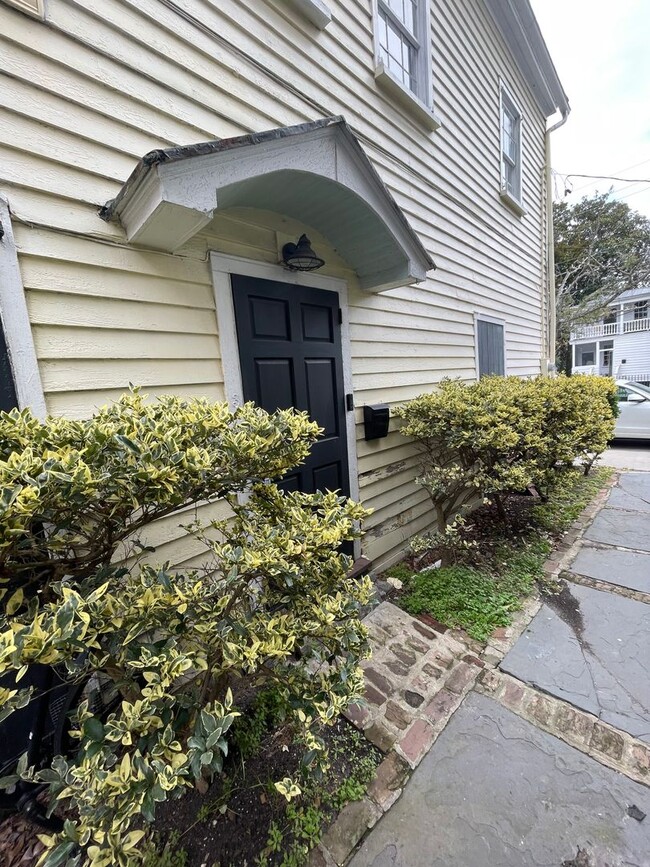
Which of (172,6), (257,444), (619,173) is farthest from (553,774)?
(619,173)

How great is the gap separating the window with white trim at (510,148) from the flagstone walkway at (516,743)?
5.93 metres

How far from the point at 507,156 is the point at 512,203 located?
75cm

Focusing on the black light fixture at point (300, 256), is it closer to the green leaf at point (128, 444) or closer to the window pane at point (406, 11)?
the green leaf at point (128, 444)

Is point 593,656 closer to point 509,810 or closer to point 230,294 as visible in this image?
point 509,810

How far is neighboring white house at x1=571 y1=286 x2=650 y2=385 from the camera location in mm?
18797

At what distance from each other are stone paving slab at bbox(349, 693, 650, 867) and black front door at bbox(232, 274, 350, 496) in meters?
1.67

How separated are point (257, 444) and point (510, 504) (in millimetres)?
4425

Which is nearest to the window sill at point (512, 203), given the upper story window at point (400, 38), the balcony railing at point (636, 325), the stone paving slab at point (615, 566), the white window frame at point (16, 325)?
the upper story window at point (400, 38)

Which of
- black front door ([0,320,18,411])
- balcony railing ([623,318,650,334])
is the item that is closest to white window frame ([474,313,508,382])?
black front door ([0,320,18,411])

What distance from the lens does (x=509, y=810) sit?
4.75ft

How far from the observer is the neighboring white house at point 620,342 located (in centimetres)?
1880

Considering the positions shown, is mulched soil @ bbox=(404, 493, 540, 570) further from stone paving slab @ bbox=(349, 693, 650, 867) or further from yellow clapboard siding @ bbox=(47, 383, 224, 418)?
yellow clapboard siding @ bbox=(47, 383, 224, 418)

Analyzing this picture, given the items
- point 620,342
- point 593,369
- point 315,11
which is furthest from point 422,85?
point 620,342

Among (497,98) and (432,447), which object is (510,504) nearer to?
(432,447)
